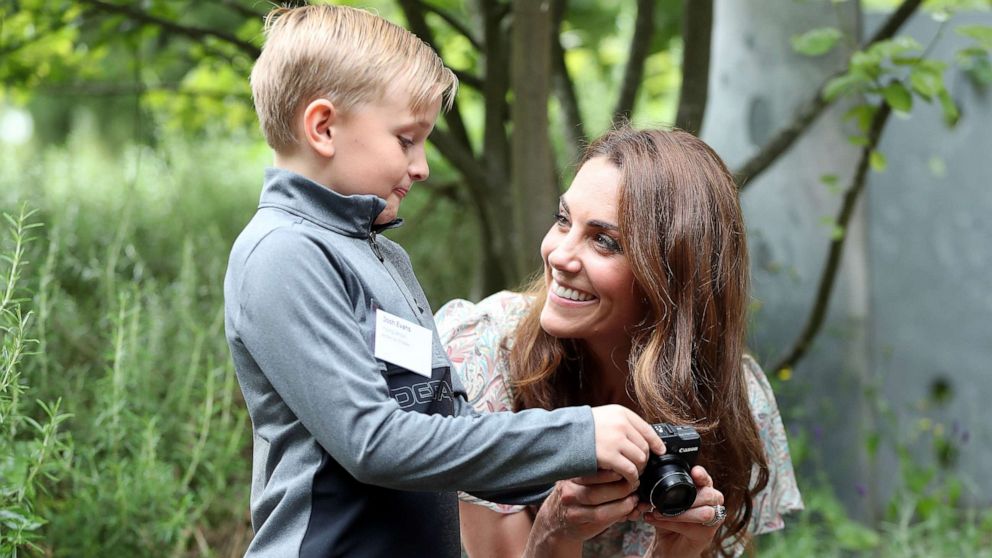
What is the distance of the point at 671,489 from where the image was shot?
5.12ft

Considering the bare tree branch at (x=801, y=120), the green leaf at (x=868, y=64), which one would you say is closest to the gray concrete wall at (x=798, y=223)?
the bare tree branch at (x=801, y=120)

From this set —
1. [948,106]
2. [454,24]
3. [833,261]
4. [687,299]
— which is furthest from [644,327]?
[833,261]

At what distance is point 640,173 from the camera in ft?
6.59

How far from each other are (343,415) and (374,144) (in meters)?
0.37

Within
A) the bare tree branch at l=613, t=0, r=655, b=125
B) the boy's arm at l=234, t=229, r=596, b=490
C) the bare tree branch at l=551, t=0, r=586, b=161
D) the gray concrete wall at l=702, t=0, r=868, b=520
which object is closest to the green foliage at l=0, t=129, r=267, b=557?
the boy's arm at l=234, t=229, r=596, b=490

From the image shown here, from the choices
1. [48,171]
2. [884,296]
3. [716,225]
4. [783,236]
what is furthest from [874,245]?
[48,171]

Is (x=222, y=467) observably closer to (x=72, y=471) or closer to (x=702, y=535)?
(x=72, y=471)

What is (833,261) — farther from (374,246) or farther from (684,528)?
(374,246)

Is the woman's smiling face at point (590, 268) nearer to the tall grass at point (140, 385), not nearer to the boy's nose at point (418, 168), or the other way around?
the boy's nose at point (418, 168)

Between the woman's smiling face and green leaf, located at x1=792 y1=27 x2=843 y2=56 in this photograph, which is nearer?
the woman's smiling face

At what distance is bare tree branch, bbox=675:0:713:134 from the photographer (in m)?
3.15

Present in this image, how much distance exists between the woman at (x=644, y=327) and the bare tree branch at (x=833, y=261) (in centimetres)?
146

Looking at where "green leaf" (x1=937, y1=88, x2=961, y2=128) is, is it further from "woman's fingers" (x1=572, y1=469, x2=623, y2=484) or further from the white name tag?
the white name tag

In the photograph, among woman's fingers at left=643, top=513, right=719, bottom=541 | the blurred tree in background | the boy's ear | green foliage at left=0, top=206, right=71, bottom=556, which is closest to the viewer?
the boy's ear
